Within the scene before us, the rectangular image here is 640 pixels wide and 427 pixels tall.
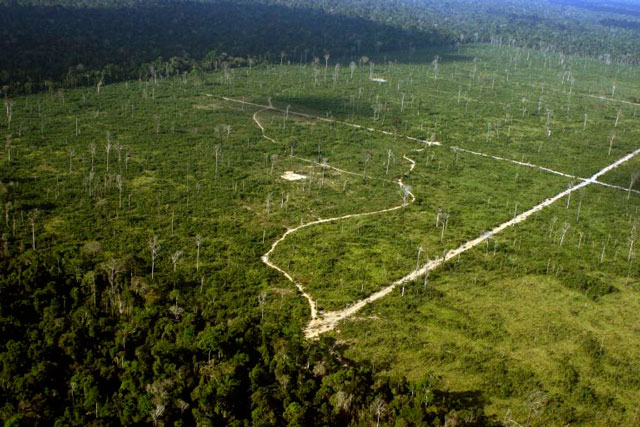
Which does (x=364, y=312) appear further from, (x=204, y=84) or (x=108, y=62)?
(x=108, y=62)

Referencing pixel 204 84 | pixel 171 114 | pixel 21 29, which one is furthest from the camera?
pixel 21 29

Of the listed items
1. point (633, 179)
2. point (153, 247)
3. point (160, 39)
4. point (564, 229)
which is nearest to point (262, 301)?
point (153, 247)

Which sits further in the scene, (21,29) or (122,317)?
(21,29)

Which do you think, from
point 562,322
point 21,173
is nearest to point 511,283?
point 562,322

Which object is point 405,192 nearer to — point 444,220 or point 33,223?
point 444,220

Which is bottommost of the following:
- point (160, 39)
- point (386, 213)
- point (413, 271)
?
point (413, 271)

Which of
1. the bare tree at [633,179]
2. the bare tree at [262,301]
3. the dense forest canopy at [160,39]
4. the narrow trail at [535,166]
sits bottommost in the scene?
the bare tree at [262,301]

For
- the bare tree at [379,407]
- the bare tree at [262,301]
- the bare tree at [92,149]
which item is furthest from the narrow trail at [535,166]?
the bare tree at [379,407]

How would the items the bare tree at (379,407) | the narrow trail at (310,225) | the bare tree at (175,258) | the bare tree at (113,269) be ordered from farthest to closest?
the bare tree at (175,258) < the narrow trail at (310,225) < the bare tree at (113,269) < the bare tree at (379,407)

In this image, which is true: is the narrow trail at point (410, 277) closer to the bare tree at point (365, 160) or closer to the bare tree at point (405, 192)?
the bare tree at point (405, 192)

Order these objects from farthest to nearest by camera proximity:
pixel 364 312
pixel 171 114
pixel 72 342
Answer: pixel 171 114 < pixel 364 312 < pixel 72 342

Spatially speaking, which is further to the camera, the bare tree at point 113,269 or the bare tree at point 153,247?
the bare tree at point 153,247
